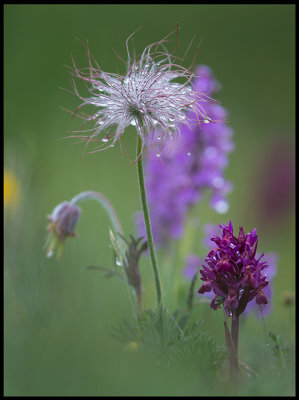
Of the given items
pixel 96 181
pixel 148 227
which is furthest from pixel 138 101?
pixel 96 181

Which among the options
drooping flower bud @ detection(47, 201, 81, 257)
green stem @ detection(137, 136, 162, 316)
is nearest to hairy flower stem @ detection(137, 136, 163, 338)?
green stem @ detection(137, 136, 162, 316)

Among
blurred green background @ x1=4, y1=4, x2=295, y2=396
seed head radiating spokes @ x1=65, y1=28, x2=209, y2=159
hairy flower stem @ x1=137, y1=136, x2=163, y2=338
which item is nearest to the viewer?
blurred green background @ x1=4, y1=4, x2=295, y2=396

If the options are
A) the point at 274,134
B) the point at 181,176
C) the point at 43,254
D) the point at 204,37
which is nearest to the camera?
the point at 43,254

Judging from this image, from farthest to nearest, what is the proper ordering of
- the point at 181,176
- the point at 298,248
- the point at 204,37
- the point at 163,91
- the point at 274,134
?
the point at 204,37
the point at 274,134
the point at 298,248
the point at 181,176
the point at 163,91

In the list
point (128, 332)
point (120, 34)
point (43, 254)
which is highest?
point (120, 34)

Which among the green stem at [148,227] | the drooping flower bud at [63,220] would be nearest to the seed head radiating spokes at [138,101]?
the green stem at [148,227]

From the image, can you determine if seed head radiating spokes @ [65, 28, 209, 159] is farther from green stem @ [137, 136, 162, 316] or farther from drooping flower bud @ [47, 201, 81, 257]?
drooping flower bud @ [47, 201, 81, 257]

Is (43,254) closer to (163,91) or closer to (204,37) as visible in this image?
(163,91)

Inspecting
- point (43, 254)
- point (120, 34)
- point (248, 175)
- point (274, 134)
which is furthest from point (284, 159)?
point (43, 254)
